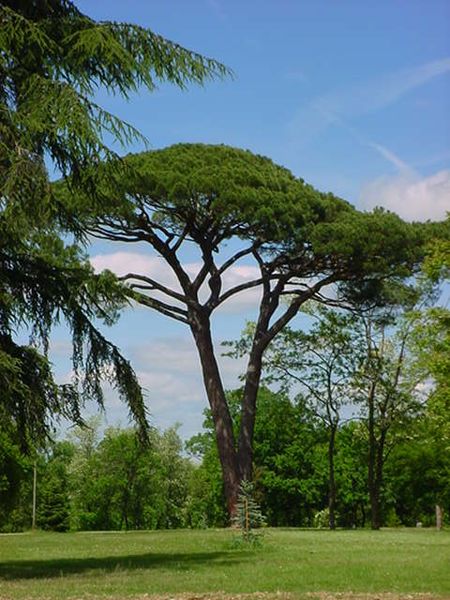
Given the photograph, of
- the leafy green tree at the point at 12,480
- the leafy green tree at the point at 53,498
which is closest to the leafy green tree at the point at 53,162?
the leafy green tree at the point at 12,480

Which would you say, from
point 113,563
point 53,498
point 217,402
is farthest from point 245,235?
point 53,498

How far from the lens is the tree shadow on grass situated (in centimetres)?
1342

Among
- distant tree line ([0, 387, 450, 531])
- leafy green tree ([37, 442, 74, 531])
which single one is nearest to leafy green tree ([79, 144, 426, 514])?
distant tree line ([0, 387, 450, 531])

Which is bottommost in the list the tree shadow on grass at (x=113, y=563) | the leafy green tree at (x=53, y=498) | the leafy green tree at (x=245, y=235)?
the tree shadow on grass at (x=113, y=563)

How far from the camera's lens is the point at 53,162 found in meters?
12.8

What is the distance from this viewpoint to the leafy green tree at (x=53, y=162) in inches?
476

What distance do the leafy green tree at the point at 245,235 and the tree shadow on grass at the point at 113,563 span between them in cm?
1126

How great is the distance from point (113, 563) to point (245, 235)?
14.7 m

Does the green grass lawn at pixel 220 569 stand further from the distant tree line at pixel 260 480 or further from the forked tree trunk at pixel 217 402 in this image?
the distant tree line at pixel 260 480

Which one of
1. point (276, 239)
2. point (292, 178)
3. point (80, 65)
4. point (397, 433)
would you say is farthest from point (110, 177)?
point (397, 433)

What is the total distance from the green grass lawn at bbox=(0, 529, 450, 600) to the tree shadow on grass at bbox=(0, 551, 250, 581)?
15mm

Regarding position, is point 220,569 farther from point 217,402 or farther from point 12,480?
point 12,480

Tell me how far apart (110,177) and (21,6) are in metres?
2.88

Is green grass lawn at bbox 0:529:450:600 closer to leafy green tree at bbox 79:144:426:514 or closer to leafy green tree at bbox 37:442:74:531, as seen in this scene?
leafy green tree at bbox 79:144:426:514
